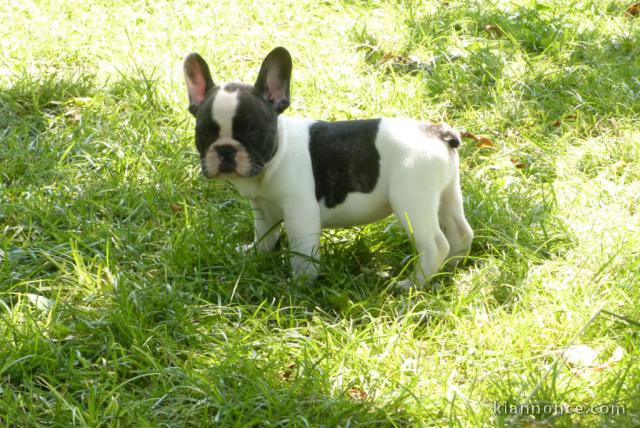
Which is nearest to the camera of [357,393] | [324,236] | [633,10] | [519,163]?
[357,393]

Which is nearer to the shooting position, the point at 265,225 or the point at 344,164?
the point at 344,164

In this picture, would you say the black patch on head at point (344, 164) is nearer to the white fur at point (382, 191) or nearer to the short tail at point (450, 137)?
the white fur at point (382, 191)

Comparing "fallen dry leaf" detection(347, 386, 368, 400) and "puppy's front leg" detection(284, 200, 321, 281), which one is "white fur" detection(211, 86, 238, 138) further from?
"fallen dry leaf" detection(347, 386, 368, 400)

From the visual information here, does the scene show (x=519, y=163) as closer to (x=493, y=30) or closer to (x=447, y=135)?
(x=447, y=135)

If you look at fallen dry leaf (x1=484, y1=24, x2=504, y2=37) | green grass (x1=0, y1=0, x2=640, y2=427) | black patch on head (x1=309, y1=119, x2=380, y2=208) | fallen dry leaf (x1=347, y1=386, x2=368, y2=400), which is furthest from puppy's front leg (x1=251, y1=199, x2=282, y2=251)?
fallen dry leaf (x1=484, y1=24, x2=504, y2=37)

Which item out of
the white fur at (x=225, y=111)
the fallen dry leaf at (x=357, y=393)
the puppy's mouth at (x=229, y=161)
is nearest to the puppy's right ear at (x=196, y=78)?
the white fur at (x=225, y=111)

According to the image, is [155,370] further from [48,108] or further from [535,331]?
[48,108]

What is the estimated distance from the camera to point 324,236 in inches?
226

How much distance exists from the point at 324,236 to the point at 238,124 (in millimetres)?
1243

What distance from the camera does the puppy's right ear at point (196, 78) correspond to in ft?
16.5

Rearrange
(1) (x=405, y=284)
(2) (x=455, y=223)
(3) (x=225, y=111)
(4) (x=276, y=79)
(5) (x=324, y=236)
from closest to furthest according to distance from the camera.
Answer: (3) (x=225, y=111) → (4) (x=276, y=79) → (1) (x=405, y=284) → (2) (x=455, y=223) → (5) (x=324, y=236)

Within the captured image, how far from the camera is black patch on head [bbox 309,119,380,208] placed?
520cm

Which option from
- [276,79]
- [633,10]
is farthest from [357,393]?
[633,10]

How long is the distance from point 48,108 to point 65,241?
2.22 metres
